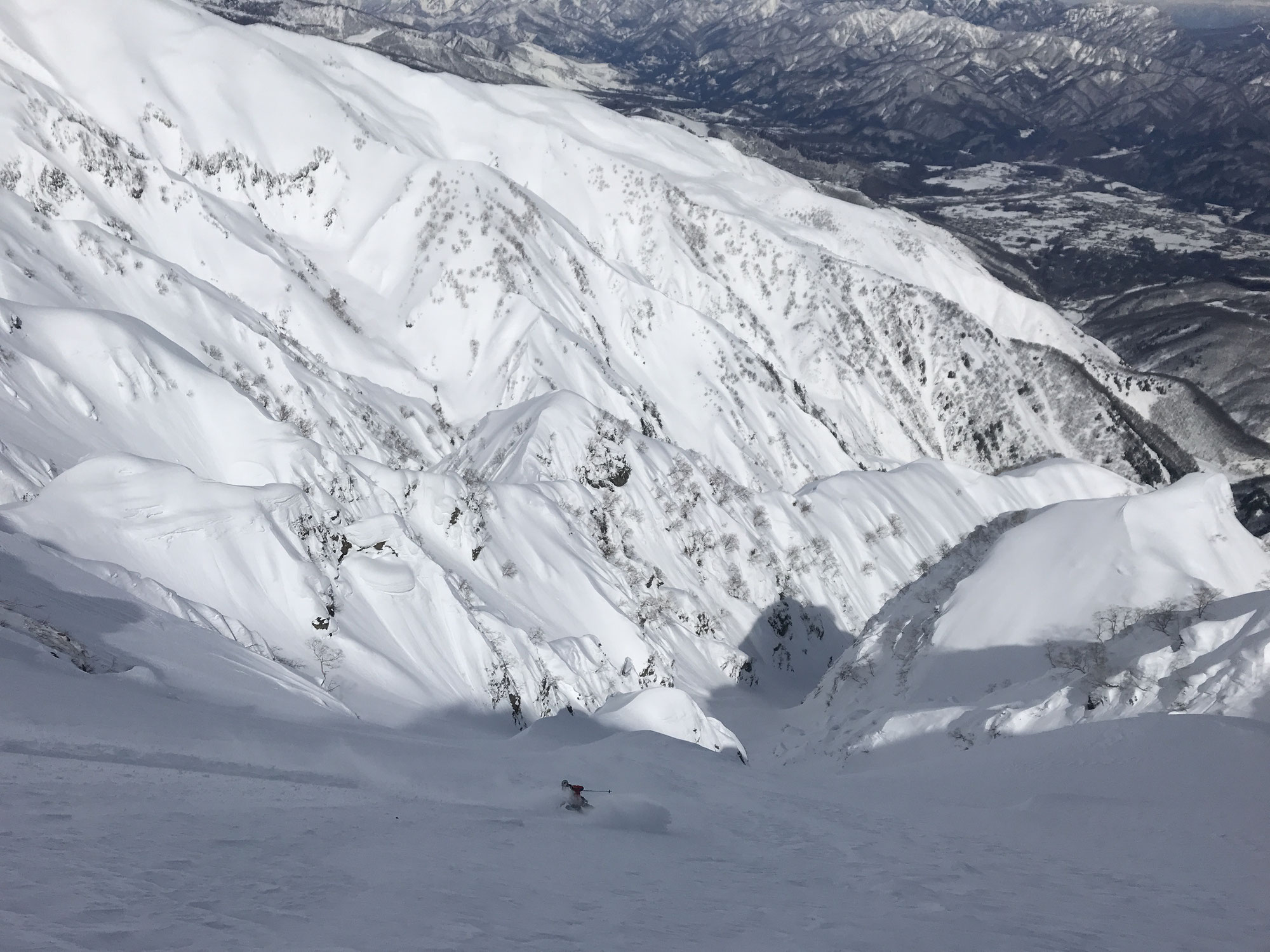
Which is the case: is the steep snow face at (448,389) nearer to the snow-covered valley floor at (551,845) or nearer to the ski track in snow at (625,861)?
the snow-covered valley floor at (551,845)

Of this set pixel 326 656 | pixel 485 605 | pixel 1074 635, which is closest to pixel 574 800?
pixel 326 656

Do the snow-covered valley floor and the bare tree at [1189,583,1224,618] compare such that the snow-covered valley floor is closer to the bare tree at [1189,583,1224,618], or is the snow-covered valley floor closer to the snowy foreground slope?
the snowy foreground slope

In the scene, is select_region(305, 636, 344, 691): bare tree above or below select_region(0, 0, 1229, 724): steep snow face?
below

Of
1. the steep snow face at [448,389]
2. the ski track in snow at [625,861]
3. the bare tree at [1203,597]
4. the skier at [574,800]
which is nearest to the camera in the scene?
the ski track in snow at [625,861]

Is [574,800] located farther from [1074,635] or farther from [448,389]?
[448,389]

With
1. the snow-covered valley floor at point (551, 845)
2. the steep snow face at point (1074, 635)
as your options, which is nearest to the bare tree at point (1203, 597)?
the steep snow face at point (1074, 635)

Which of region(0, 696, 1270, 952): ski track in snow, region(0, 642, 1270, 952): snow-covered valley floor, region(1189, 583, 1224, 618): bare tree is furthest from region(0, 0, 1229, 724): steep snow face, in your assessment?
region(1189, 583, 1224, 618): bare tree
